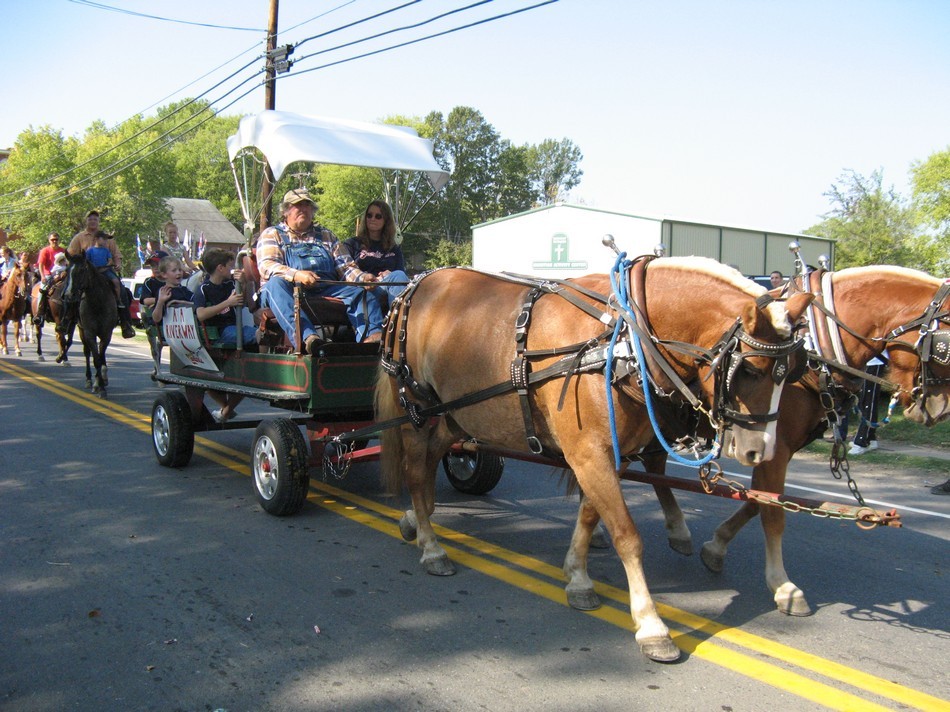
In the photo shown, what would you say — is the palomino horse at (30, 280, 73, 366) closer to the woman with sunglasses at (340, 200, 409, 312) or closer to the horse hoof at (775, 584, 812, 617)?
the woman with sunglasses at (340, 200, 409, 312)

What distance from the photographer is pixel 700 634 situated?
3959 millimetres

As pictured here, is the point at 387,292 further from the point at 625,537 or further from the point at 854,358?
the point at 854,358

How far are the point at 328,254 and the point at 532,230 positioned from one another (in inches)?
1178

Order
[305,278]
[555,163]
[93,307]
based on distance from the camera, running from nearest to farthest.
Result: 1. [305,278]
2. [93,307]
3. [555,163]

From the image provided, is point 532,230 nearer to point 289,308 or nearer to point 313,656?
point 289,308

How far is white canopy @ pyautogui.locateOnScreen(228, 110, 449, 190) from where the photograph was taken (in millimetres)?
6930

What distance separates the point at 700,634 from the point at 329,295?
3.86 meters

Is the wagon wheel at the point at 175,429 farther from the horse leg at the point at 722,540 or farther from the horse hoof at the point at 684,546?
the horse leg at the point at 722,540

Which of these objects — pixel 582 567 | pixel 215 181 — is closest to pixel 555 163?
pixel 215 181

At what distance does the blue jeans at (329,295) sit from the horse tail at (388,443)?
2.78ft

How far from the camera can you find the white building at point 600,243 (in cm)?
3052

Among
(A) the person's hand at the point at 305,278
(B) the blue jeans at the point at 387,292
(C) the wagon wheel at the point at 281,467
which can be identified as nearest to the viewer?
(C) the wagon wheel at the point at 281,467

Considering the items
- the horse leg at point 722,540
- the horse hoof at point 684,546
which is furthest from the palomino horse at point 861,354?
the horse hoof at point 684,546

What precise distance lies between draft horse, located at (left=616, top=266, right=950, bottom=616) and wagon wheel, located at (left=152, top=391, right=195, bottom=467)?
4954 mm
